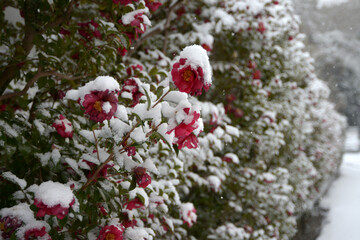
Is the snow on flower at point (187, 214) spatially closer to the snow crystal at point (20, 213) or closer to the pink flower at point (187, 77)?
the snow crystal at point (20, 213)

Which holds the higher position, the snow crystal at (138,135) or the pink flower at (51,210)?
the snow crystal at (138,135)

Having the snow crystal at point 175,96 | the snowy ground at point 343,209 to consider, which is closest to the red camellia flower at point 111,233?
the snow crystal at point 175,96

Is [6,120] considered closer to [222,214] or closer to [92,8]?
[92,8]

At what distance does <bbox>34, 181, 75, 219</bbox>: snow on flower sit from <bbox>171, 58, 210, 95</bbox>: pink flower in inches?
17.9

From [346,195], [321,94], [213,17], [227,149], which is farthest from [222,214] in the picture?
[346,195]

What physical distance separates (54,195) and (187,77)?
0.50 metres

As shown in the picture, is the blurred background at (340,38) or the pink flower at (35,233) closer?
the pink flower at (35,233)

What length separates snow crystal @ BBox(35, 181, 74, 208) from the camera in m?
0.78

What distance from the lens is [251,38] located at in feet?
9.46

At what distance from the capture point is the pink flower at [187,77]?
732 mm

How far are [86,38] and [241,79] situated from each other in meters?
1.89

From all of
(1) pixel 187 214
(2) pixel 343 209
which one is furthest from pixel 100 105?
(2) pixel 343 209

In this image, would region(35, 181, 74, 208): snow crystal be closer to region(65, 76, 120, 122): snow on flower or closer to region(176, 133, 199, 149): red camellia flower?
region(65, 76, 120, 122): snow on flower

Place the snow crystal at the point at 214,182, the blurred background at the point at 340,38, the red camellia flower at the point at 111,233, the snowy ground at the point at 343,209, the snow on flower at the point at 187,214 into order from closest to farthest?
1. the red camellia flower at the point at 111,233
2. the snow on flower at the point at 187,214
3. the snow crystal at the point at 214,182
4. the snowy ground at the point at 343,209
5. the blurred background at the point at 340,38
